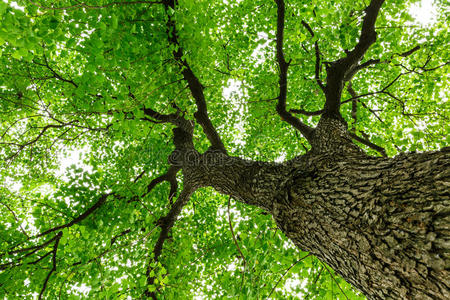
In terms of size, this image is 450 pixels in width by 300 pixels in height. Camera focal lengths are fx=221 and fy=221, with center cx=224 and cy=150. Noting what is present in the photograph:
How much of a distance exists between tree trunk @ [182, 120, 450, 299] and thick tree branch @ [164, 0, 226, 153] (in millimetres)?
2439

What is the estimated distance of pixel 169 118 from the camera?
242 inches

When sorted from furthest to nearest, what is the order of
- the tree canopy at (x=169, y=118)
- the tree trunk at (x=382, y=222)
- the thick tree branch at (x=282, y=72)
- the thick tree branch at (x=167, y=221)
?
the thick tree branch at (x=167, y=221) < the thick tree branch at (x=282, y=72) < the tree canopy at (x=169, y=118) < the tree trunk at (x=382, y=222)

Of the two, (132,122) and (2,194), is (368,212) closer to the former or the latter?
(132,122)

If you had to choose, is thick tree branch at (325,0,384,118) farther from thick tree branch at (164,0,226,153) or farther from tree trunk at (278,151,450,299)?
thick tree branch at (164,0,226,153)

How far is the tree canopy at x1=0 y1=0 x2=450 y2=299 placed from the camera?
9.30 feet

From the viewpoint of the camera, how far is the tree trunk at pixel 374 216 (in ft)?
4.30

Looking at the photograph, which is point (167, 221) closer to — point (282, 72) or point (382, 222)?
point (282, 72)

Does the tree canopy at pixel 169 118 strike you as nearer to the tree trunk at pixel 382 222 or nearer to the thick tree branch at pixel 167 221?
the thick tree branch at pixel 167 221

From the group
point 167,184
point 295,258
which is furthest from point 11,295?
point 295,258

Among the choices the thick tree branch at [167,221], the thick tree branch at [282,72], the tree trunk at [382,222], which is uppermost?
the thick tree branch at [282,72]

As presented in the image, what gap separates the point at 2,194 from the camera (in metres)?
6.34

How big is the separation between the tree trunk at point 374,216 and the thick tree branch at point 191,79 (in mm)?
2439

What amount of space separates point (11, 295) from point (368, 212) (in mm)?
5667

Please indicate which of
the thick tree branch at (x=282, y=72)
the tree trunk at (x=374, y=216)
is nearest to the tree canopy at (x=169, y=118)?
the thick tree branch at (x=282, y=72)
